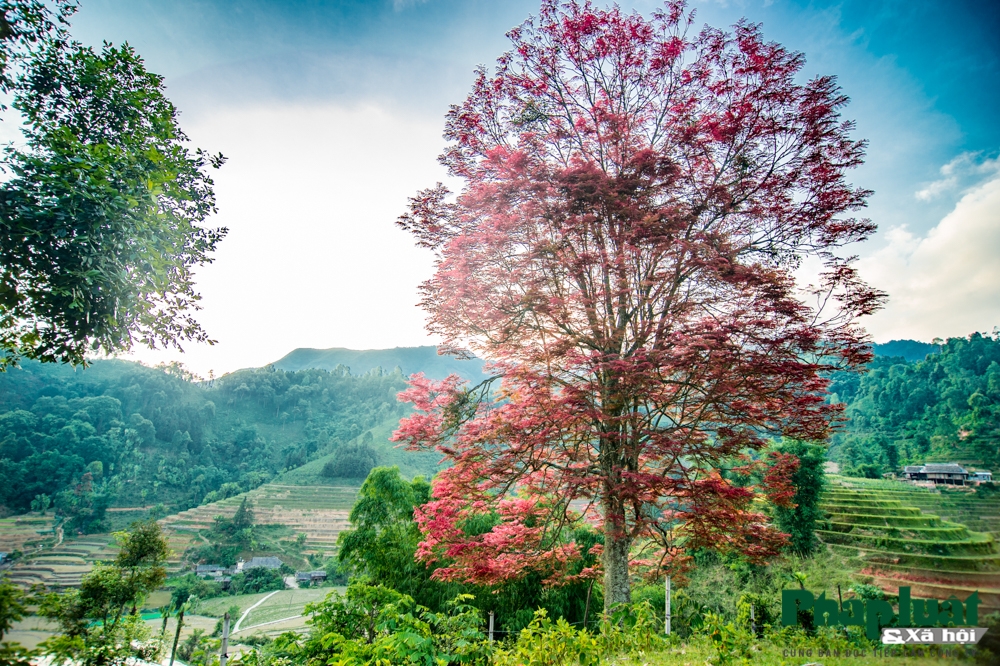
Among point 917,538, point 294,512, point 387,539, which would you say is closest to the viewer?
point 387,539

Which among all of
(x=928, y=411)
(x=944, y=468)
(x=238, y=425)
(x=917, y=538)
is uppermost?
(x=928, y=411)

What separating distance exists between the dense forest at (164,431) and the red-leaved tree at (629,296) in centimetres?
4443

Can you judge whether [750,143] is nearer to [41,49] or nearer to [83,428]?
[41,49]

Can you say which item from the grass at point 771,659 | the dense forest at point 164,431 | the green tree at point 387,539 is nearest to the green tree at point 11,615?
the grass at point 771,659

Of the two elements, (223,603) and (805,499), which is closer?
(805,499)

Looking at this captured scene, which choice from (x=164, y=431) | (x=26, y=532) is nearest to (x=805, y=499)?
(x=26, y=532)

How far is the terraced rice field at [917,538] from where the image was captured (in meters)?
15.9

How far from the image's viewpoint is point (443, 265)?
4594 millimetres

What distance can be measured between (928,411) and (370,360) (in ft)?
417

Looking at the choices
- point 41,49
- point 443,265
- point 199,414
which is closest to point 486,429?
point 443,265

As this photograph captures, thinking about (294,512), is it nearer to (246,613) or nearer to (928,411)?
(246,613)

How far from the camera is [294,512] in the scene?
45.4 meters

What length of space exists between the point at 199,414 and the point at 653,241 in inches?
3160

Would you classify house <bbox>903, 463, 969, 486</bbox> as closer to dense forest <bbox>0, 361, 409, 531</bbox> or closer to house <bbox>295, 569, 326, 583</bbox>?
dense forest <bbox>0, 361, 409, 531</bbox>
